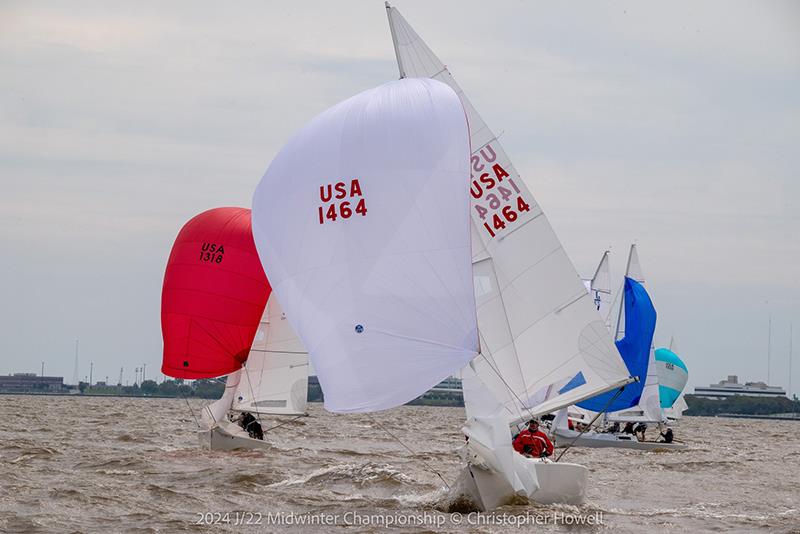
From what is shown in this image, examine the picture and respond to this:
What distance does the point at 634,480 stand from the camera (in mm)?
22750

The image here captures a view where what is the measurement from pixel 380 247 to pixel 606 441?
20.6 metres

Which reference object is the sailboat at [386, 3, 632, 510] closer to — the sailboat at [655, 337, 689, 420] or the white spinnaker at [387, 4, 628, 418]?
the white spinnaker at [387, 4, 628, 418]

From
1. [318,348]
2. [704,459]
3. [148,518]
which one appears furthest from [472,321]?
[704,459]

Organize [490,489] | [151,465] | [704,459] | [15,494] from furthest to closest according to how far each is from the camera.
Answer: [704,459]
[151,465]
[15,494]
[490,489]

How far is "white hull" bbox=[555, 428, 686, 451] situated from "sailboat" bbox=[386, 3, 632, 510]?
15125mm

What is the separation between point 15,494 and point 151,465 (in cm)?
574

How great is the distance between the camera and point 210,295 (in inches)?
959

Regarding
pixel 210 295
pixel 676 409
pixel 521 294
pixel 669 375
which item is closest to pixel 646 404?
pixel 669 375

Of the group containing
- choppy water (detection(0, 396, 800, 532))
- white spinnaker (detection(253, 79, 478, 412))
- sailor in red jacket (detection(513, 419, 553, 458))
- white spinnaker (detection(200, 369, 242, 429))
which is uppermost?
white spinnaker (detection(253, 79, 478, 412))

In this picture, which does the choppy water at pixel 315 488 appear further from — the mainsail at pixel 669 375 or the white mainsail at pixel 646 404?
the mainsail at pixel 669 375

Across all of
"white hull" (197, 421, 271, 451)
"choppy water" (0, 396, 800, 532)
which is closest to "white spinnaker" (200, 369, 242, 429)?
"white hull" (197, 421, 271, 451)

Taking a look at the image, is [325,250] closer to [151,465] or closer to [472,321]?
[472,321]

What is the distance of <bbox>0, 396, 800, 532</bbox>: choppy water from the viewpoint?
15.1 meters

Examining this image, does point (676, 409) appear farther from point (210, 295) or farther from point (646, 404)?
point (210, 295)
